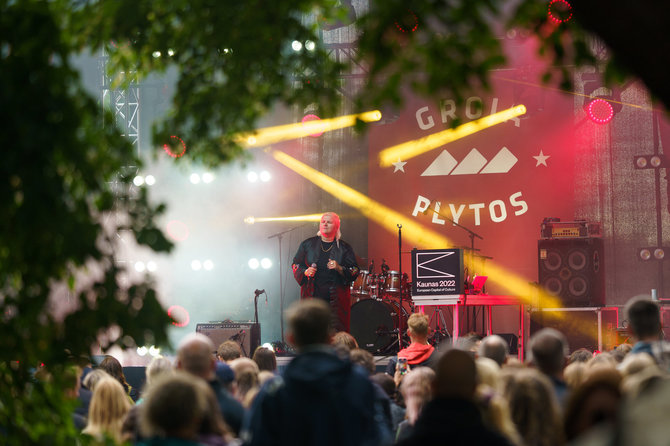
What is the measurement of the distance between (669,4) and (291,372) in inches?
68.9

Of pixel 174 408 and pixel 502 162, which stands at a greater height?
pixel 502 162

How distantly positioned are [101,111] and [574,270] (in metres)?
8.78

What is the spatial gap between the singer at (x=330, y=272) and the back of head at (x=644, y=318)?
221 inches

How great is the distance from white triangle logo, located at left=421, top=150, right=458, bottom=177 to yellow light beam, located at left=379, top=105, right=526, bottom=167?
22cm

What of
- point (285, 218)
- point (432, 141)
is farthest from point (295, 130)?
point (432, 141)

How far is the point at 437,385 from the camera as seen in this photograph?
8.28 feet

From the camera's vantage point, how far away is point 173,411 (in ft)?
8.39

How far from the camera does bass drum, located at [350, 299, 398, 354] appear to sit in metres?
11.2

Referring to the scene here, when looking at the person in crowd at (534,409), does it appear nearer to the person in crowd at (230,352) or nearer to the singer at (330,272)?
the person in crowd at (230,352)

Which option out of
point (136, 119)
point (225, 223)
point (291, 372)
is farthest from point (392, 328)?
point (291, 372)

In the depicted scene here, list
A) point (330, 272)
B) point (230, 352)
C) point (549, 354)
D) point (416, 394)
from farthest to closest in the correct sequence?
1. point (330, 272)
2. point (230, 352)
3. point (416, 394)
4. point (549, 354)

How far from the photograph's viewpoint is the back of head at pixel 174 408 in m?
2.56

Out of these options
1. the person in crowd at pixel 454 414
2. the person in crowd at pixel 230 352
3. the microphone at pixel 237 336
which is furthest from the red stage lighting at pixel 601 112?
the person in crowd at pixel 454 414

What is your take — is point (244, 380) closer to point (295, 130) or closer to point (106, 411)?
point (106, 411)
